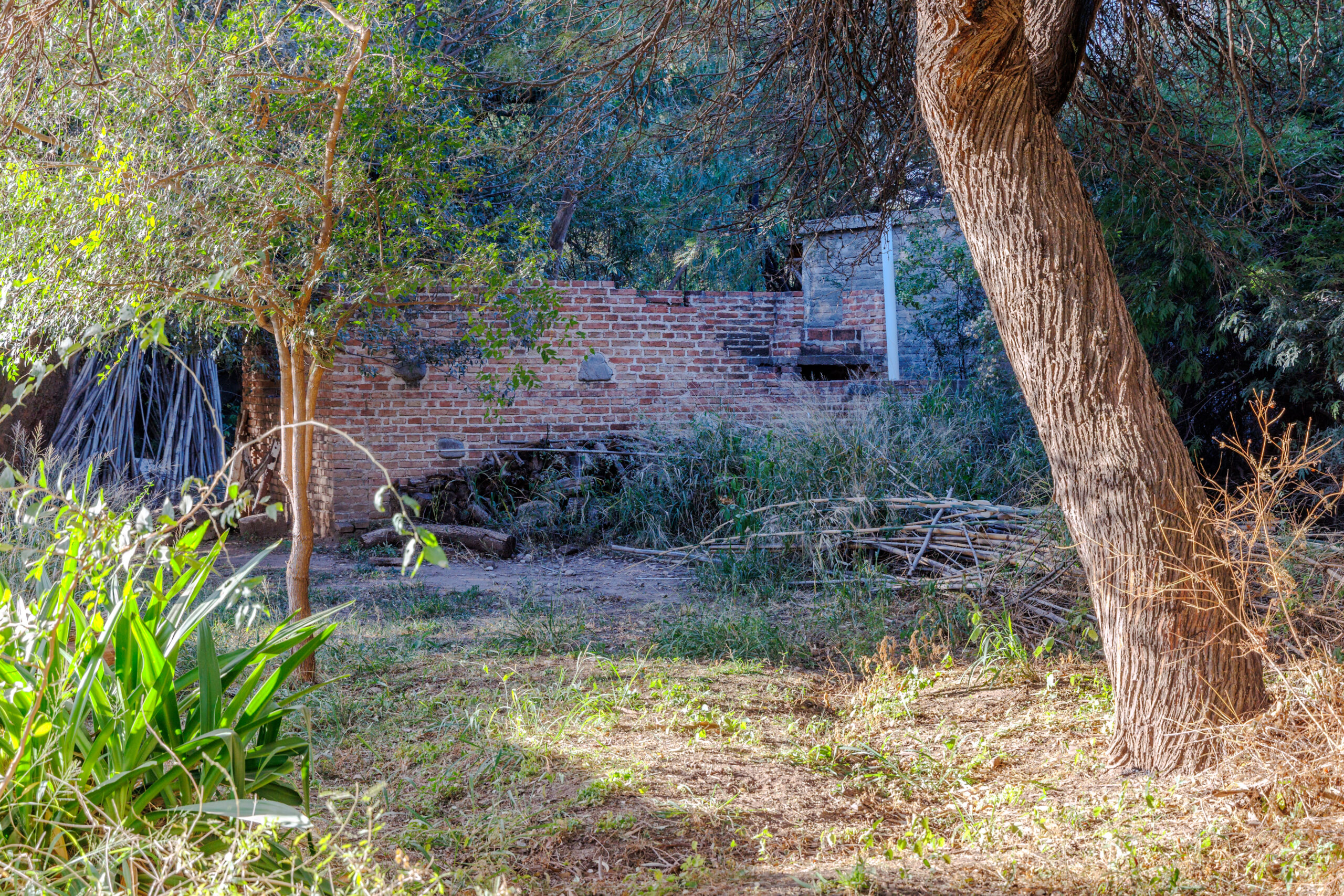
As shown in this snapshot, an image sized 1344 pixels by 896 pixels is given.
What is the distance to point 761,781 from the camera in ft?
9.82

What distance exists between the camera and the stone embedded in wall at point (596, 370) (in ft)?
29.9

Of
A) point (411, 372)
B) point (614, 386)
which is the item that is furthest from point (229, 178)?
point (614, 386)

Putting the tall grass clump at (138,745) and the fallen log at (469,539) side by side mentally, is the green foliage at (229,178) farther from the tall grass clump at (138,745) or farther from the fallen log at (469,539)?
the fallen log at (469,539)

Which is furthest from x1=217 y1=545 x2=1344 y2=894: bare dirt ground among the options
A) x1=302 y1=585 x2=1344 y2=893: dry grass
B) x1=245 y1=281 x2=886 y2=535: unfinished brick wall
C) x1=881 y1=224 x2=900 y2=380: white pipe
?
x1=881 y1=224 x2=900 y2=380: white pipe

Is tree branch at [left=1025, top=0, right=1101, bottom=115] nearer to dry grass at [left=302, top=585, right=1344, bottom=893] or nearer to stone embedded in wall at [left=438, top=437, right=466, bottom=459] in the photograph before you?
dry grass at [left=302, top=585, right=1344, bottom=893]

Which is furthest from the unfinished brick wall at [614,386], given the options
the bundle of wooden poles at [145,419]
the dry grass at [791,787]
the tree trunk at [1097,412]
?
the tree trunk at [1097,412]

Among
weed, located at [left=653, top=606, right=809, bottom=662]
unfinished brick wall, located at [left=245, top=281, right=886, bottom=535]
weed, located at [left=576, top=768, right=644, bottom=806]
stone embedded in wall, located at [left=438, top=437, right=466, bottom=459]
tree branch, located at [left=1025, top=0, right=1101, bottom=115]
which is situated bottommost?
weed, located at [left=653, top=606, right=809, bottom=662]

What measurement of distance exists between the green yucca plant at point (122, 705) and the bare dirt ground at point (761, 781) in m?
0.44

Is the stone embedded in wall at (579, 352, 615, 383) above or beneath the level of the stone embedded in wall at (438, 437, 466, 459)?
above

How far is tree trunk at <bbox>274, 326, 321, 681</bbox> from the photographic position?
394 cm

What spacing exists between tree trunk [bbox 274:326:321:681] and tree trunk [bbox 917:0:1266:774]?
8.91 ft

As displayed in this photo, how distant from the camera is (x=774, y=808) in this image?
279 centimetres

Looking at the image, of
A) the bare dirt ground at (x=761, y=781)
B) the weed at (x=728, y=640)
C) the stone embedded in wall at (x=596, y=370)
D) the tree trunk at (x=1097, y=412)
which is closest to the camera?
the bare dirt ground at (x=761, y=781)

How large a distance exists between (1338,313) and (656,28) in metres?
4.67
